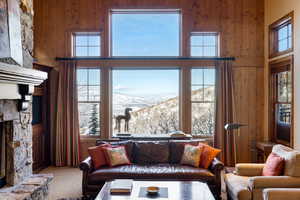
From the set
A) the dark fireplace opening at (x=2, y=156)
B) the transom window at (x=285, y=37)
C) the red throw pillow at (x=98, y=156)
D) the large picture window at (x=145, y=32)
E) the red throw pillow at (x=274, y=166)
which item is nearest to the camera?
the dark fireplace opening at (x=2, y=156)

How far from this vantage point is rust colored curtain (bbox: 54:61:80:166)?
6.27 metres

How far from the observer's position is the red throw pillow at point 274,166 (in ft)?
11.6

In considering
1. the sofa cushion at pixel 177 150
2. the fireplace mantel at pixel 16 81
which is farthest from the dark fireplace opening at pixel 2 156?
the sofa cushion at pixel 177 150

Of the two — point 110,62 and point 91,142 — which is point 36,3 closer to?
point 110,62

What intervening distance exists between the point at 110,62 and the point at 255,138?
374 centimetres

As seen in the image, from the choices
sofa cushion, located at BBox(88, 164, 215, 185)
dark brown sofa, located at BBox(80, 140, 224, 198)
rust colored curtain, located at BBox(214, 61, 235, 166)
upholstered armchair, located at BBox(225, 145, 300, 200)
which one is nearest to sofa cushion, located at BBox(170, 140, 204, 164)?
dark brown sofa, located at BBox(80, 140, 224, 198)

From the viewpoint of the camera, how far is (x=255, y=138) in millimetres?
6387

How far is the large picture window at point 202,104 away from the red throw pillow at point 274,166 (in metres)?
2.69

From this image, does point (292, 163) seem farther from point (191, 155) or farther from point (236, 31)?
point (236, 31)

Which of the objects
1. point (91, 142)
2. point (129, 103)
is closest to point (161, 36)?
point (129, 103)

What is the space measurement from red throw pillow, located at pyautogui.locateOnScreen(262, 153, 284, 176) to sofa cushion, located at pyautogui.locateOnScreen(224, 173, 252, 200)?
0.31m

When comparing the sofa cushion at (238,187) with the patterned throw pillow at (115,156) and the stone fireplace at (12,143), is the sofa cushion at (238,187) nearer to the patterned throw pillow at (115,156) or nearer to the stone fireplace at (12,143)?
the patterned throw pillow at (115,156)

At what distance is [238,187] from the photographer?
3510 millimetres

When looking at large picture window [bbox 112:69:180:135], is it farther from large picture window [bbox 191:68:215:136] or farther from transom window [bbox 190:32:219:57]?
transom window [bbox 190:32:219:57]
